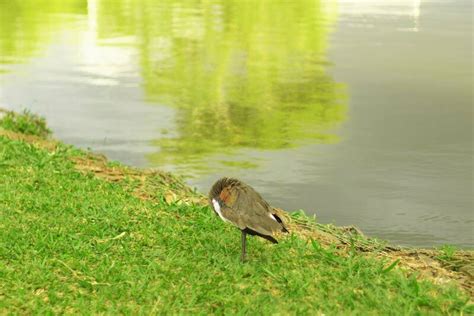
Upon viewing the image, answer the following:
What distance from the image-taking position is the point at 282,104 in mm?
16516

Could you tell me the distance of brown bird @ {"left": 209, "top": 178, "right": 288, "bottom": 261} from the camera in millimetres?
6141

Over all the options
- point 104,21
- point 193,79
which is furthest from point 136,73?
point 104,21

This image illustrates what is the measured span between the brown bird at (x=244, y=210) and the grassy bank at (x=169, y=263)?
0.41 m

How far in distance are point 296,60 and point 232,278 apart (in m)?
16.3

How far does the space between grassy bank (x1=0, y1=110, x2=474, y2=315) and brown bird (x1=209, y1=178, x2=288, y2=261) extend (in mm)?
413

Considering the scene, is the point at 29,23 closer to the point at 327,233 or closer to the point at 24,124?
the point at 24,124

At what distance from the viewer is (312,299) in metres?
6.01

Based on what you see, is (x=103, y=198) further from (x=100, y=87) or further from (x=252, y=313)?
(x=100, y=87)

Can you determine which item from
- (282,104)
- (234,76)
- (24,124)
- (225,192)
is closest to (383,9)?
(234,76)

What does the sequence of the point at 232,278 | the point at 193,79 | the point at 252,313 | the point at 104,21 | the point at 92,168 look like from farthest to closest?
the point at 104,21
the point at 193,79
the point at 92,168
the point at 232,278
the point at 252,313

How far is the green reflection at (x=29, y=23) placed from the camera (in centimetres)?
2255

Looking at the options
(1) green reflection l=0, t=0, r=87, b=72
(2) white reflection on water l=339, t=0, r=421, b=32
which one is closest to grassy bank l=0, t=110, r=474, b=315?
(1) green reflection l=0, t=0, r=87, b=72

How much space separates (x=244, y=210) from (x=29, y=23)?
2406cm

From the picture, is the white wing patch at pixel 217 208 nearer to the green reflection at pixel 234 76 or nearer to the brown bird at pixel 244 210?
the brown bird at pixel 244 210
